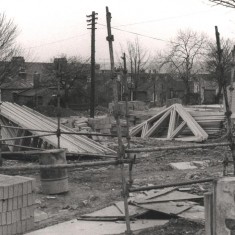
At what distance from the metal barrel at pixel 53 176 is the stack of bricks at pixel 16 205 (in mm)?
2203

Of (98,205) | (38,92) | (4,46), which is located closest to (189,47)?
(38,92)

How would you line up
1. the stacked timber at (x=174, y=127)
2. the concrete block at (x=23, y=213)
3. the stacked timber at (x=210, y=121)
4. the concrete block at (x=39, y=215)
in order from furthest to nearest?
the stacked timber at (x=210, y=121)
the stacked timber at (x=174, y=127)
the concrete block at (x=39, y=215)
the concrete block at (x=23, y=213)

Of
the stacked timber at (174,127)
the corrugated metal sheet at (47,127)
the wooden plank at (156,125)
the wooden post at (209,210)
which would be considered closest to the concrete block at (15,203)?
the wooden post at (209,210)

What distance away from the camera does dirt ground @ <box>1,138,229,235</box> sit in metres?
6.67

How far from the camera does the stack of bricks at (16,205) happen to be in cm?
596

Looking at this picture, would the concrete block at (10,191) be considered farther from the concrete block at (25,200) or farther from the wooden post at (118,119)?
the wooden post at (118,119)

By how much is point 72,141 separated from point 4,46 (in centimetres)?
1972

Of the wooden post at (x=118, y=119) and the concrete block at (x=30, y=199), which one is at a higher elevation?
the wooden post at (x=118, y=119)

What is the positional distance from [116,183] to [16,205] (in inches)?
155

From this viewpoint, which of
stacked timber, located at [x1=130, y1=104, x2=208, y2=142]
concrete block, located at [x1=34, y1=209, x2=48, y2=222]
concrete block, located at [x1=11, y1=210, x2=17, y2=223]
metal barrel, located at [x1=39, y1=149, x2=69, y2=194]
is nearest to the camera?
concrete block, located at [x1=11, y1=210, x2=17, y2=223]

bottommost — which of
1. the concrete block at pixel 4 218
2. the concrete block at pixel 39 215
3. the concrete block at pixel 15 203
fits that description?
the concrete block at pixel 39 215

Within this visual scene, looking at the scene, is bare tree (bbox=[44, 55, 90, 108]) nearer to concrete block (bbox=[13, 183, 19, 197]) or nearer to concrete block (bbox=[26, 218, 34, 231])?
concrete block (bbox=[26, 218, 34, 231])

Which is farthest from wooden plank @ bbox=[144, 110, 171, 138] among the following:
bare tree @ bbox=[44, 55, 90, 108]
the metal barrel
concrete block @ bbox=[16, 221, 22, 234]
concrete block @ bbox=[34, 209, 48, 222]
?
bare tree @ bbox=[44, 55, 90, 108]

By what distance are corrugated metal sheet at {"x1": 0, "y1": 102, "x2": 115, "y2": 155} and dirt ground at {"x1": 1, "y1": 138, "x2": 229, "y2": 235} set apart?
1.07 m
